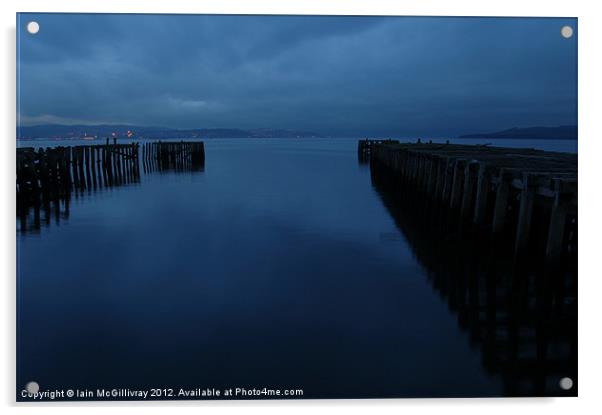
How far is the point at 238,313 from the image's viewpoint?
6066 mm

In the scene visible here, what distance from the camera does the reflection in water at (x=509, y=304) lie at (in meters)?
4.80

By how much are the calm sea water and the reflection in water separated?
17cm

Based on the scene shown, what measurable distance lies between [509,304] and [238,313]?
9.10ft

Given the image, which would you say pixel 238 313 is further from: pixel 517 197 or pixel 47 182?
pixel 47 182

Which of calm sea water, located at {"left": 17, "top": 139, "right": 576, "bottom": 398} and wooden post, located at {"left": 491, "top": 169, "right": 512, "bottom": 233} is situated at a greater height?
wooden post, located at {"left": 491, "top": 169, "right": 512, "bottom": 233}

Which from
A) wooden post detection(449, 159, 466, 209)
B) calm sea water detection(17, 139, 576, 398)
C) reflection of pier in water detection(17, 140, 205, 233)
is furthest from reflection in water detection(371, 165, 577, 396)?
reflection of pier in water detection(17, 140, 205, 233)

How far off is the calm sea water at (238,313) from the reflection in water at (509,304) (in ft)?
0.54

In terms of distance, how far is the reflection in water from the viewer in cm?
480

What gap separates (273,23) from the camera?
17.3 feet

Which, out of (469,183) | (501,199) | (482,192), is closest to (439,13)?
(501,199)

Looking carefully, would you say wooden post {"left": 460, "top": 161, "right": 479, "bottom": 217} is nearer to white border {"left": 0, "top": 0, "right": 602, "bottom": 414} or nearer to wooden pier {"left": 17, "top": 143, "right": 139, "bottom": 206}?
white border {"left": 0, "top": 0, "right": 602, "bottom": 414}

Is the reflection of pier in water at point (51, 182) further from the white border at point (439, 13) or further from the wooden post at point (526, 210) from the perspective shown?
the wooden post at point (526, 210)
